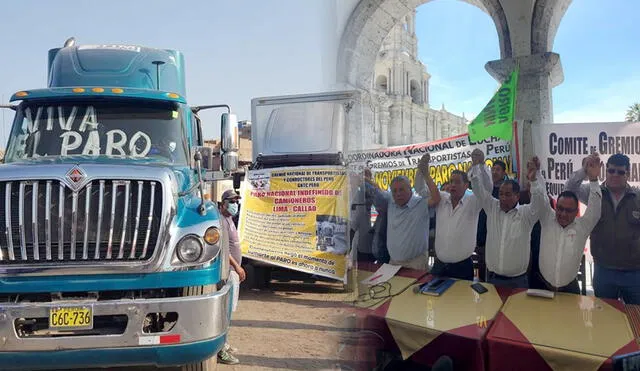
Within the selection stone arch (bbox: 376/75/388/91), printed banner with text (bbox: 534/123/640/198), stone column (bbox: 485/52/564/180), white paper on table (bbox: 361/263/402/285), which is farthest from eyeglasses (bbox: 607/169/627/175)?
stone arch (bbox: 376/75/388/91)

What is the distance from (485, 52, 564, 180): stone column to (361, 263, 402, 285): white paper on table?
288cm

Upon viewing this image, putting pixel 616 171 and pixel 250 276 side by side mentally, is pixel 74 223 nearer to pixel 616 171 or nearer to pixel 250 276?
pixel 616 171

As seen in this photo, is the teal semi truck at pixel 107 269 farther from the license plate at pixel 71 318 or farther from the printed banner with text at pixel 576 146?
the printed banner with text at pixel 576 146

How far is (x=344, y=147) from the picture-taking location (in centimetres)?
779

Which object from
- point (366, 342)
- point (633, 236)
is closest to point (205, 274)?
point (366, 342)

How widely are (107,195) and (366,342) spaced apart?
1.92 metres

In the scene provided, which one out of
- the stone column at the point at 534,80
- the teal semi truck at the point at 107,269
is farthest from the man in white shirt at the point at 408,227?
the stone column at the point at 534,80

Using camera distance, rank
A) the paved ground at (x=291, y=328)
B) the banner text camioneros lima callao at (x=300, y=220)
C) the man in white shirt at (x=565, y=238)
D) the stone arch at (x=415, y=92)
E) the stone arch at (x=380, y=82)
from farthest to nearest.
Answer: the stone arch at (x=415, y=92), the stone arch at (x=380, y=82), the banner text camioneros lima callao at (x=300, y=220), the paved ground at (x=291, y=328), the man in white shirt at (x=565, y=238)

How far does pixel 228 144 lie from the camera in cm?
472

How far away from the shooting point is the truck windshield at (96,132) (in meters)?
4.23

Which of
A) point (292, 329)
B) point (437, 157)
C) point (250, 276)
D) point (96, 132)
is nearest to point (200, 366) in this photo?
point (292, 329)

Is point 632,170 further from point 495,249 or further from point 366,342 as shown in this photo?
point 366,342

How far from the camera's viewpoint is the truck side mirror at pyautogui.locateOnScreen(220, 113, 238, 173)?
4.62 meters

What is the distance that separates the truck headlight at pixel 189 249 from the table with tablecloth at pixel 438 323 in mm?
1151
